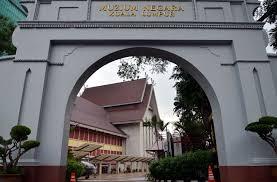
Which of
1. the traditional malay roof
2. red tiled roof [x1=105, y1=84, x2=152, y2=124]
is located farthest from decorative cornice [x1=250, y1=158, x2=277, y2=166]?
red tiled roof [x1=105, y1=84, x2=152, y2=124]

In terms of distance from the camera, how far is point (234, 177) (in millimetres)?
5027

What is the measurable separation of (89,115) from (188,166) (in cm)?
1711

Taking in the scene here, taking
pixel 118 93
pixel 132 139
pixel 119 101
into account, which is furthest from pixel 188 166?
pixel 118 93

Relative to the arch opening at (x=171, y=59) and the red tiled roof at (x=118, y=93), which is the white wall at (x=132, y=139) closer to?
the red tiled roof at (x=118, y=93)

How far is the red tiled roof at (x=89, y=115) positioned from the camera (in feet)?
68.6

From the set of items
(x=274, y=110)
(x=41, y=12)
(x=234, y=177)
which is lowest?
(x=234, y=177)

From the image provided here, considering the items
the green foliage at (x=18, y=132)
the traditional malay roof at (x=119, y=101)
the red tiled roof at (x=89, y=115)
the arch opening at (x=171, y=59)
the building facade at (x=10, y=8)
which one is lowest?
the green foliage at (x=18, y=132)

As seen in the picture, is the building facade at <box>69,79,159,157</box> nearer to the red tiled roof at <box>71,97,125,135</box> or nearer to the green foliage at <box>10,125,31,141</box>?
the red tiled roof at <box>71,97,125,135</box>

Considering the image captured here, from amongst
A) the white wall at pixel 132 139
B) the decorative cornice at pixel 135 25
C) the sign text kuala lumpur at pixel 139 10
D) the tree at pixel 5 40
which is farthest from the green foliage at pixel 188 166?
the white wall at pixel 132 139

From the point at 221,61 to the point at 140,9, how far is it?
2.46 metres

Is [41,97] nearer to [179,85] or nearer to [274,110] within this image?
[274,110]

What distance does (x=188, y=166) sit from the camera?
8125mm

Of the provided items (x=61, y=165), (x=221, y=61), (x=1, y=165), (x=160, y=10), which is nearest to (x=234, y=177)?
(x=221, y=61)

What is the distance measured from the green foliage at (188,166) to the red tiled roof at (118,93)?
67.9 ft
